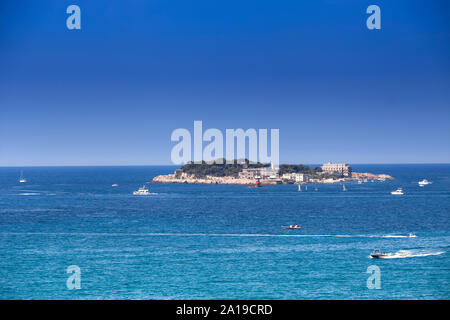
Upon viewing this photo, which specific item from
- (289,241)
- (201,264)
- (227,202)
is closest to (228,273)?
(201,264)

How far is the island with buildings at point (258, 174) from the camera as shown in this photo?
64.2m

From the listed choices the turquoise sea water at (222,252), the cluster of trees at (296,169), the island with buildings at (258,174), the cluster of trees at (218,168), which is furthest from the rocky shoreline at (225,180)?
the turquoise sea water at (222,252)

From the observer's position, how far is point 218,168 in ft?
226

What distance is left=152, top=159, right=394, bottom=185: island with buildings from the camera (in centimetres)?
6424

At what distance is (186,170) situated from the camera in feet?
232

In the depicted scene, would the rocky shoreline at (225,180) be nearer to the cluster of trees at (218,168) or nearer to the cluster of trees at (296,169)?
the cluster of trees at (218,168)

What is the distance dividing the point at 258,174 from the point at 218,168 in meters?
6.15

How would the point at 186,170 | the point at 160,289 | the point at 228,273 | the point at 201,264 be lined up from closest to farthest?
the point at 160,289 → the point at 228,273 → the point at 201,264 → the point at 186,170

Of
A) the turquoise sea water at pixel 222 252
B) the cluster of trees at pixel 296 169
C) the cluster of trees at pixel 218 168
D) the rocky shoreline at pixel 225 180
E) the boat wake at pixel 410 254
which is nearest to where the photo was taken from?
the turquoise sea water at pixel 222 252

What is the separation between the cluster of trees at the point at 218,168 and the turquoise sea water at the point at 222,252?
1405 inches

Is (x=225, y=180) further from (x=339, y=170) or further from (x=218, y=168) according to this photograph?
(x=339, y=170)

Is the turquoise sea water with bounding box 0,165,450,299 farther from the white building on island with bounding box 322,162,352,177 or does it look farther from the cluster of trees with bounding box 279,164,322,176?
the white building on island with bounding box 322,162,352,177
